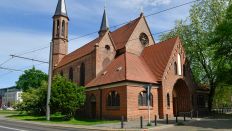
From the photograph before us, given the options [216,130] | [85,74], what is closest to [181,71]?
[85,74]

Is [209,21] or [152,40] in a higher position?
[209,21]

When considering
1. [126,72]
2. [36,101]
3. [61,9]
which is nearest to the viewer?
[126,72]

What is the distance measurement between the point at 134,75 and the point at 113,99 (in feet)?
12.1

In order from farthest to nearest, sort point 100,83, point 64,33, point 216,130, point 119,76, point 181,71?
1. point 64,33
2. point 181,71
3. point 100,83
4. point 119,76
5. point 216,130

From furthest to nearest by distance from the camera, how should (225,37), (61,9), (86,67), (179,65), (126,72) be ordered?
(61,9)
(86,67)
(179,65)
(126,72)
(225,37)

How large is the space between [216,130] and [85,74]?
2479 centimetres

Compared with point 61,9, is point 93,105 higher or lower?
lower

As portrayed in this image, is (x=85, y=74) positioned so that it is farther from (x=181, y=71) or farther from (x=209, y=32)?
(x=209, y=32)

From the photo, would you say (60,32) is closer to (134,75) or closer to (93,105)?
(93,105)

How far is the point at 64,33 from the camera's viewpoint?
55.1 m

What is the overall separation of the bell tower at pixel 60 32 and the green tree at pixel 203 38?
23131 millimetres

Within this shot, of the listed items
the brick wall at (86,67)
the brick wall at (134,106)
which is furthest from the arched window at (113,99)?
the brick wall at (86,67)

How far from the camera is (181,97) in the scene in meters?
38.1

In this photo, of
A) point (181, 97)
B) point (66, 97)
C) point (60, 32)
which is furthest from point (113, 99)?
point (60, 32)
